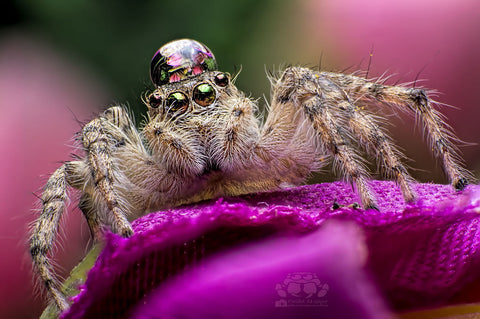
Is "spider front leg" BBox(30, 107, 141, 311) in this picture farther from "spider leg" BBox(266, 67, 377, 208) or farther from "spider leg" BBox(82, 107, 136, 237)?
"spider leg" BBox(266, 67, 377, 208)

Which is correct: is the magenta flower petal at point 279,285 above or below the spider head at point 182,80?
below

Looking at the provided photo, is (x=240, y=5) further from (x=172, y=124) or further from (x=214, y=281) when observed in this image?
(x=214, y=281)

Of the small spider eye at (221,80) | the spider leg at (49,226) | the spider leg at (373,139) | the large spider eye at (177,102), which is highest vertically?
the small spider eye at (221,80)

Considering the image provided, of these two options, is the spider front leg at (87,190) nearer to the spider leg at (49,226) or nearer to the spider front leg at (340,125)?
the spider leg at (49,226)

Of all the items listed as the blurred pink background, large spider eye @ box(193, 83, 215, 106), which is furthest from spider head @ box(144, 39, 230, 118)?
the blurred pink background

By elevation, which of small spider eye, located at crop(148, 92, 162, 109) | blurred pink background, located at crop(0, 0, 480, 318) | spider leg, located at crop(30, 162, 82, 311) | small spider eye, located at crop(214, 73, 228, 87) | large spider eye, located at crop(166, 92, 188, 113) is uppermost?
blurred pink background, located at crop(0, 0, 480, 318)

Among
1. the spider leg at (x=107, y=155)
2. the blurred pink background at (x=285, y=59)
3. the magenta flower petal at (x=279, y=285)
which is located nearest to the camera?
the magenta flower petal at (x=279, y=285)

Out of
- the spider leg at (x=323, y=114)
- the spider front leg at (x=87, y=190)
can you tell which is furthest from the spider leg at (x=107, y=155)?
the spider leg at (x=323, y=114)

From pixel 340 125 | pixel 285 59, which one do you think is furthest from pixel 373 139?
pixel 285 59
